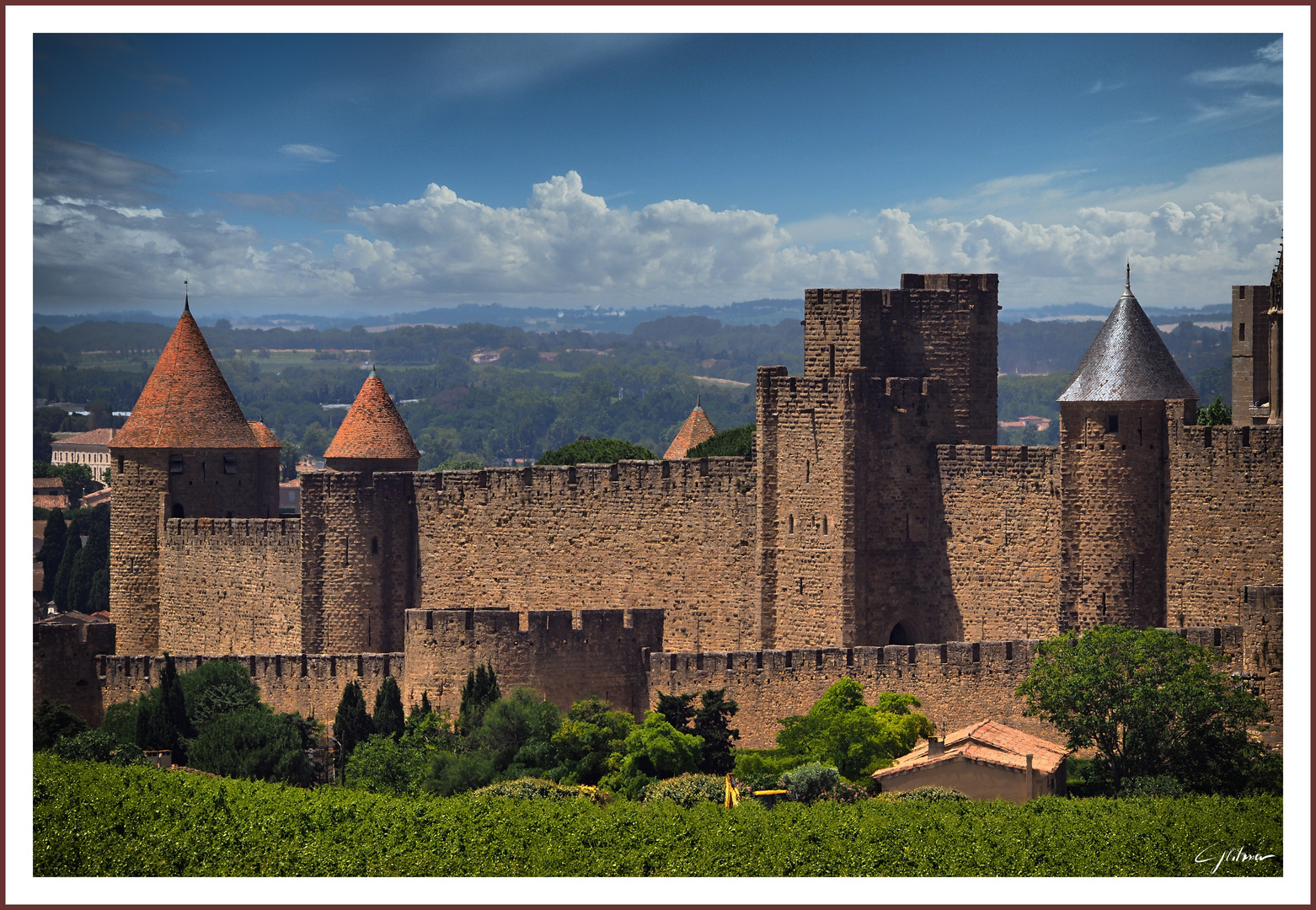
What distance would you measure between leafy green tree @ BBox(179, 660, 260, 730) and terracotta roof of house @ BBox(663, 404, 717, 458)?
25882 millimetres

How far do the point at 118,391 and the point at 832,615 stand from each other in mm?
40601

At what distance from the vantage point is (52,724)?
41312 mm

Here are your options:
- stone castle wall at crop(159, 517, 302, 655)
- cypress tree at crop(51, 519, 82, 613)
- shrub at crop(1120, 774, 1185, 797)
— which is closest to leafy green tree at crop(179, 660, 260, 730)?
stone castle wall at crop(159, 517, 302, 655)

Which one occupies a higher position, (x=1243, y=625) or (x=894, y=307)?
(x=894, y=307)

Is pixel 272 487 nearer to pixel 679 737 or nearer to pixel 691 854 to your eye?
pixel 679 737

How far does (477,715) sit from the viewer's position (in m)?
38.7

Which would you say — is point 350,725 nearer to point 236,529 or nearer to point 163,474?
point 236,529

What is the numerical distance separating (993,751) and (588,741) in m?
7.86

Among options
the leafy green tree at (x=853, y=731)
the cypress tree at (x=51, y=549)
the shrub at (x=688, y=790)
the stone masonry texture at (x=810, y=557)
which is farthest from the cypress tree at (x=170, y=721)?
the cypress tree at (x=51, y=549)

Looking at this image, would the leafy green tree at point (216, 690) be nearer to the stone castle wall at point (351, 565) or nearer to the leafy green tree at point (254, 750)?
the leafy green tree at point (254, 750)

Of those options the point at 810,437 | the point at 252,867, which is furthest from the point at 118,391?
the point at 252,867

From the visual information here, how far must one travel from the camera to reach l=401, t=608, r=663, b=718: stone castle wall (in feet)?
131

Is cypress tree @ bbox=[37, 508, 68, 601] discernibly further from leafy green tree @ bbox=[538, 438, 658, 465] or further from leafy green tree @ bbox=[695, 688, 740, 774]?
leafy green tree @ bbox=[695, 688, 740, 774]

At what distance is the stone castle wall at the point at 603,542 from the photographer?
43750 mm
